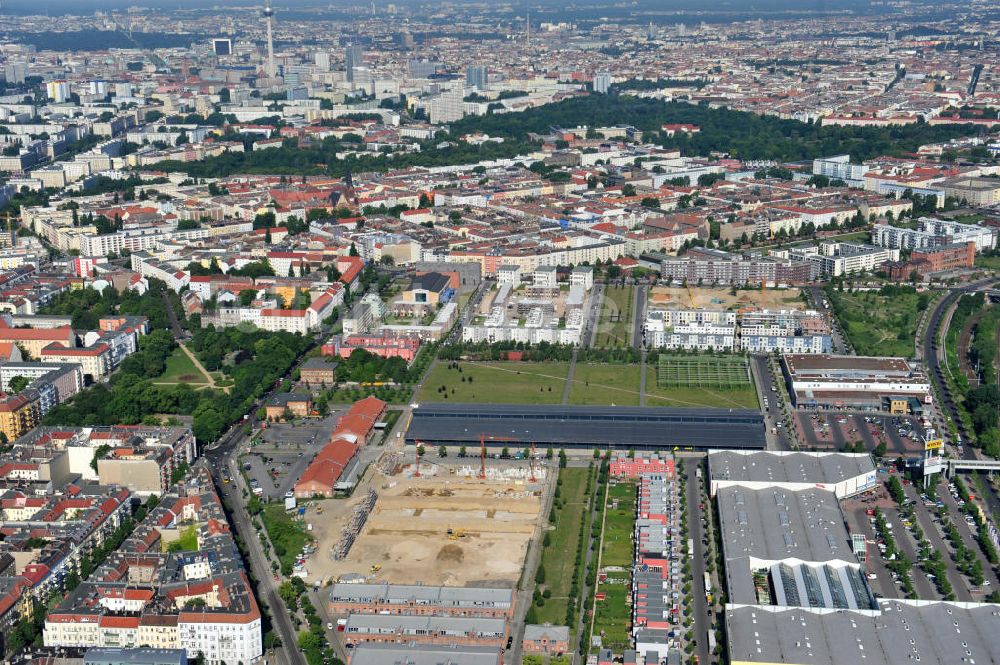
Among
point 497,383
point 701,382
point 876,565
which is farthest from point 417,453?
point 876,565

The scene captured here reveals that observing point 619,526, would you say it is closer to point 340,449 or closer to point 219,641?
point 340,449

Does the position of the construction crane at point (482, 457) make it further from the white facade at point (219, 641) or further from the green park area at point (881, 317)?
the green park area at point (881, 317)

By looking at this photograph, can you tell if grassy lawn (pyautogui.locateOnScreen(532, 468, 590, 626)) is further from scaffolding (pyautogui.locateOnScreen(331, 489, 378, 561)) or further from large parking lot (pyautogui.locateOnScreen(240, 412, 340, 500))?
large parking lot (pyautogui.locateOnScreen(240, 412, 340, 500))

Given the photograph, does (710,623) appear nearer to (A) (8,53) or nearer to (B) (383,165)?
(B) (383,165)

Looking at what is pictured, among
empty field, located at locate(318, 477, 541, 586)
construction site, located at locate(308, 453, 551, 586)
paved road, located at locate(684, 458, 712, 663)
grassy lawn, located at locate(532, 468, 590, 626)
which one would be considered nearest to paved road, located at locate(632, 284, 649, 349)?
paved road, located at locate(684, 458, 712, 663)

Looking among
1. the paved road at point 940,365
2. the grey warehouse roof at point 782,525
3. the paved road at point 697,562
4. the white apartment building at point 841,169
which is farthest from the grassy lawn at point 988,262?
the grey warehouse roof at point 782,525
